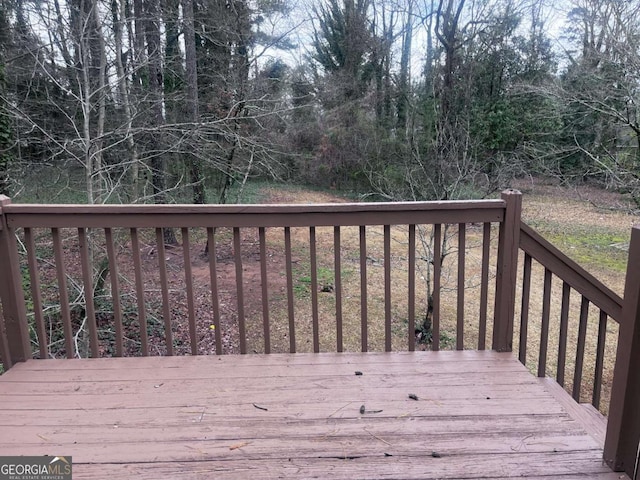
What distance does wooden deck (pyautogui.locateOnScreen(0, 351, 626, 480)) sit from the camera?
1.39 meters

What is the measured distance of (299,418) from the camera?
1.64m

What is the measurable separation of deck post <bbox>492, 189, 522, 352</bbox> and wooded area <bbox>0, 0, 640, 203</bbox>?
11.1 ft

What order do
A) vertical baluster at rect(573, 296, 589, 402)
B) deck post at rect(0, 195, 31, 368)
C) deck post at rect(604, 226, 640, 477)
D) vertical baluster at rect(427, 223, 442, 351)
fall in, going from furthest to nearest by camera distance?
vertical baluster at rect(573, 296, 589, 402), vertical baluster at rect(427, 223, 442, 351), deck post at rect(0, 195, 31, 368), deck post at rect(604, 226, 640, 477)

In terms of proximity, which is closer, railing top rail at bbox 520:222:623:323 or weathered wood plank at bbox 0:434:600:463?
weathered wood plank at bbox 0:434:600:463

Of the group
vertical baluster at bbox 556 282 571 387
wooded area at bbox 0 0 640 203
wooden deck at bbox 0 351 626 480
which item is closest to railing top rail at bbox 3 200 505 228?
vertical baluster at bbox 556 282 571 387

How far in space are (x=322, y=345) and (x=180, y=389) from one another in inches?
143

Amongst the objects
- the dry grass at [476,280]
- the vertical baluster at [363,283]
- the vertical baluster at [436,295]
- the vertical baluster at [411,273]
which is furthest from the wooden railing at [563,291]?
the dry grass at [476,280]

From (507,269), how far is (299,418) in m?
1.26

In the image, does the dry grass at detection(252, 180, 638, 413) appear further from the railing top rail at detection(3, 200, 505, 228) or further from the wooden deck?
the wooden deck

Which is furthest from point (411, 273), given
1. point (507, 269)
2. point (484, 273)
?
point (507, 269)

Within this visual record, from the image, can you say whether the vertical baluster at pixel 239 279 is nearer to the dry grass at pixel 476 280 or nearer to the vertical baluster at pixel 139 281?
the vertical baluster at pixel 139 281

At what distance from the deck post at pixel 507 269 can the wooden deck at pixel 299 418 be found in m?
0.12

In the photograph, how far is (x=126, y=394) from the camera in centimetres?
182

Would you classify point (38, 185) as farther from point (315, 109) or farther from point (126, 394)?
point (315, 109)
